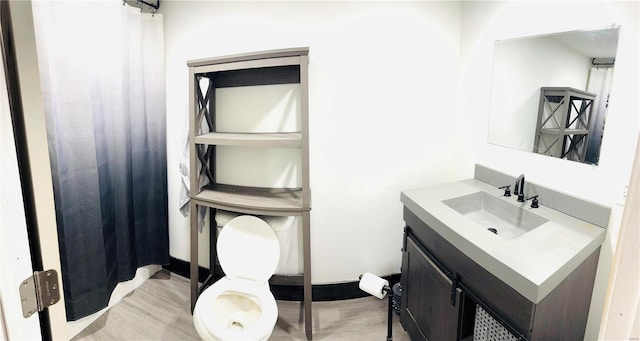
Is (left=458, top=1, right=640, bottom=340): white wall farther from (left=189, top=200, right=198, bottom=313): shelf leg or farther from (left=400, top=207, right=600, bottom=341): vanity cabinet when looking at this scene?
(left=189, top=200, right=198, bottom=313): shelf leg

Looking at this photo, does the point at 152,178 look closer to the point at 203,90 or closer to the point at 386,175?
the point at 203,90

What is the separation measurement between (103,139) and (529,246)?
2.38 meters

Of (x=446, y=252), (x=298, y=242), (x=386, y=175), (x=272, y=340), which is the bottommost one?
(x=272, y=340)

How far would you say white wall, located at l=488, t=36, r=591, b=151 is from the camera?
1403mm

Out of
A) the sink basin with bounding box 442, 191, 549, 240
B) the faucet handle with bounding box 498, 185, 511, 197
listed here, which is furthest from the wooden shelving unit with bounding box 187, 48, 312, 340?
the faucet handle with bounding box 498, 185, 511, 197

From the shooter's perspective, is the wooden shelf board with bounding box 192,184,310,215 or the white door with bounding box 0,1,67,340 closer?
the white door with bounding box 0,1,67,340

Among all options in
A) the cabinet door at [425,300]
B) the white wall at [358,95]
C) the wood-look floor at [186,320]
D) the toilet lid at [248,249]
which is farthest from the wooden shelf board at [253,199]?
the wood-look floor at [186,320]

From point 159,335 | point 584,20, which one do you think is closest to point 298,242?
point 159,335

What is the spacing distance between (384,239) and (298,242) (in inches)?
25.5

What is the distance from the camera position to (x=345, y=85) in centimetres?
197

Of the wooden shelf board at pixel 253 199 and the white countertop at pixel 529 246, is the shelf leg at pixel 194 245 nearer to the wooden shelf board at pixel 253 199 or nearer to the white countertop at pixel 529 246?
the wooden shelf board at pixel 253 199

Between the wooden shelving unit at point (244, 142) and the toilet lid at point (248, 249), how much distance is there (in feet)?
0.36

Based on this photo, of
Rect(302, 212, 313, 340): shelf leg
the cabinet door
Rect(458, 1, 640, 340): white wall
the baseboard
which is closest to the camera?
Rect(458, 1, 640, 340): white wall

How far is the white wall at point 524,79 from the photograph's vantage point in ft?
4.60
